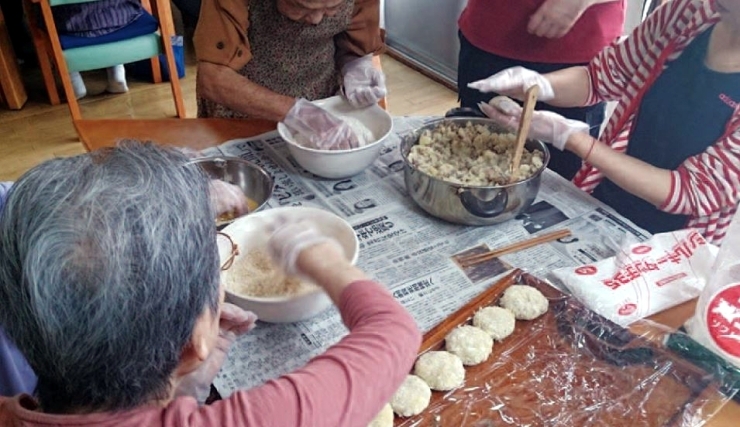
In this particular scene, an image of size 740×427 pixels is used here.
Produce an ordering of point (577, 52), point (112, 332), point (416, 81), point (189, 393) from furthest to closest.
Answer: point (416, 81) → point (577, 52) → point (189, 393) → point (112, 332)

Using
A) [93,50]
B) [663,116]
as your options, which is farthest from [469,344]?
[93,50]

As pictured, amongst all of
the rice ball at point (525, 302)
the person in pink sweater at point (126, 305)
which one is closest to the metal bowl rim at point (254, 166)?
the rice ball at point (525, 302)

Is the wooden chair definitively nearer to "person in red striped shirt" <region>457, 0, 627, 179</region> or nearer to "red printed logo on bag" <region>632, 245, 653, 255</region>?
"person in red striped shirt" <region>457, 0, 627, 179</region>

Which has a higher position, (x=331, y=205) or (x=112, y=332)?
(x=112, y=332)

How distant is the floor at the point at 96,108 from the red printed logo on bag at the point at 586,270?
2.33 meters

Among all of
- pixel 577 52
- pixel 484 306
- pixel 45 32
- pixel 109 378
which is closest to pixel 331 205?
pixel 484 306

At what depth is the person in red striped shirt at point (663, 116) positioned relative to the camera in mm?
1283

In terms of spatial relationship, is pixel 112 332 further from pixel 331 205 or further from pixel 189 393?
pixel 331 205

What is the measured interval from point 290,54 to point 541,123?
2.43 feet

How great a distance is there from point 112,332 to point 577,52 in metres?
1.54

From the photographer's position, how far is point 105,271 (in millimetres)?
572

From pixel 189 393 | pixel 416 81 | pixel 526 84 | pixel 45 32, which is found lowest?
pixel 416 81

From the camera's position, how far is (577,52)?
1.76 metres

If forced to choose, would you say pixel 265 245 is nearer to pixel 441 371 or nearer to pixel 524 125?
pixel 441 371
